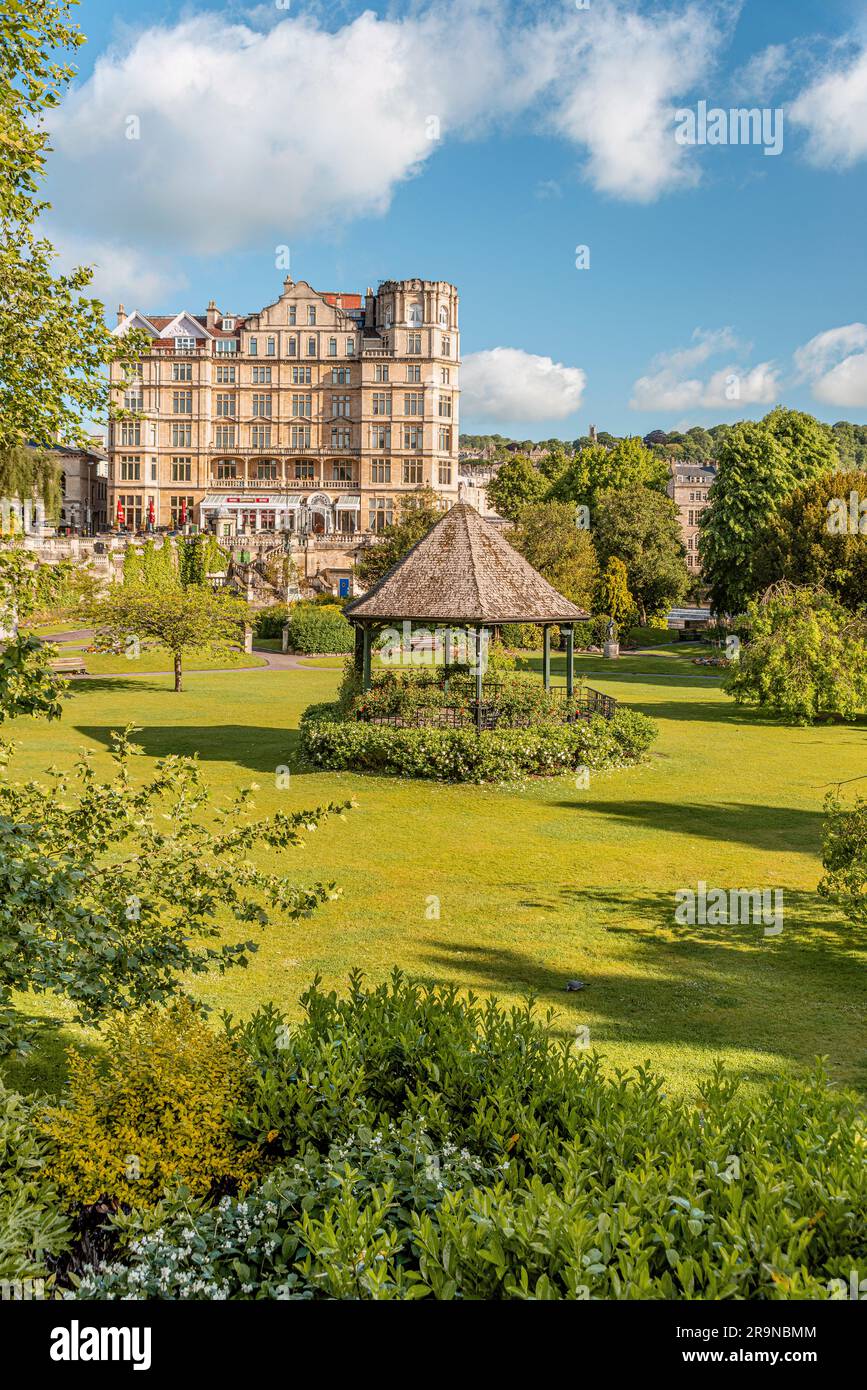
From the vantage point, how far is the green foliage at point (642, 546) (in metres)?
72.5

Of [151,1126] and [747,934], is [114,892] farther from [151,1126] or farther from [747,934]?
[747,934]

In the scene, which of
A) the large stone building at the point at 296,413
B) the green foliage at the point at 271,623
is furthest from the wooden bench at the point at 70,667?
the large stone building at the point at 296,413

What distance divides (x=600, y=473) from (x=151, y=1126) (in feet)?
295

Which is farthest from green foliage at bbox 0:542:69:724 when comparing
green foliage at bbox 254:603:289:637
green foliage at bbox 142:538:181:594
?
green foliage at bbox 142:538:181:594

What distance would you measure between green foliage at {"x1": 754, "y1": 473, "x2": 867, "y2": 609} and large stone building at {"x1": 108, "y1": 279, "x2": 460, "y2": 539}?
5199 cm

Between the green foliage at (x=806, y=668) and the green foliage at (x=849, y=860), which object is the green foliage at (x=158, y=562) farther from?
the green foliage at (x=849, y=860)

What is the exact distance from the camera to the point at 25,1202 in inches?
227

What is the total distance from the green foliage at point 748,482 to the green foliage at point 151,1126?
57376 millimetres

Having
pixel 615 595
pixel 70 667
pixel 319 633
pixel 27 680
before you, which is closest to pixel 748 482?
pixel 615 595

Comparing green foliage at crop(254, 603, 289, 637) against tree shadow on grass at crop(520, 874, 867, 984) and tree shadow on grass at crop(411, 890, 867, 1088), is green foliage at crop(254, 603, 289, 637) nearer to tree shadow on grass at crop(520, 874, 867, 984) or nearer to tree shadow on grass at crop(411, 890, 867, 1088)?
tree shadow on grass at crop(520, 874, 867, 984)

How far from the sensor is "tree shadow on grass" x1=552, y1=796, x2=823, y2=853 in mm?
18855
